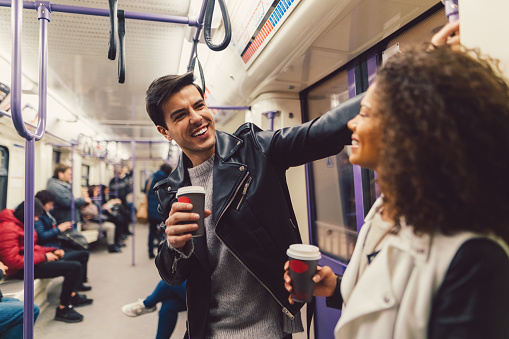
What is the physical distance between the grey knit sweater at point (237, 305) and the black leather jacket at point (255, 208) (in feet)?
0.16

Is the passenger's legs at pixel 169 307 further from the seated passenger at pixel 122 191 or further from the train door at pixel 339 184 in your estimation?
the seated passenger at pixel 122 191

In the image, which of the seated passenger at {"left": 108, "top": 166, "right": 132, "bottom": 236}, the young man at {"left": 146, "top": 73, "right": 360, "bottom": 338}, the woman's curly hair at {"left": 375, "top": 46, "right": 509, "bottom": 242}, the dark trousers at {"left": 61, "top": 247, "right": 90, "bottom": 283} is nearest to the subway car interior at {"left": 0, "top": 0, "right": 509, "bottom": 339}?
the woman's curly hair at {"left": 375, "top": 46, "right": 509, "bottom": 242}

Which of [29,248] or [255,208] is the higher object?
[255,208]

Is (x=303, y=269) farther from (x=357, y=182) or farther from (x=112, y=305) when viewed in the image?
(x=112, y=305)

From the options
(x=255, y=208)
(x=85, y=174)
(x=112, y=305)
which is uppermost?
(x=85, y=174)

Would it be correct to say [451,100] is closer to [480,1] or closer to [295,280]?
[480,1]

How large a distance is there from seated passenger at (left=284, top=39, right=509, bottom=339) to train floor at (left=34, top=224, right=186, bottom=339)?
3.11 metres

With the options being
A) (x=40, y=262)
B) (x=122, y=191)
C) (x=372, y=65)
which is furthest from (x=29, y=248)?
(x=122, y=191)

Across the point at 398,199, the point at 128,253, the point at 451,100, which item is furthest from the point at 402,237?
the point at 128,253

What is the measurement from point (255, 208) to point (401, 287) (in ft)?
2.20

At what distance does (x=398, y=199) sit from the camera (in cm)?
59

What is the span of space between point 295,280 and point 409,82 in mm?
583

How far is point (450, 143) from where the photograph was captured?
50 cm

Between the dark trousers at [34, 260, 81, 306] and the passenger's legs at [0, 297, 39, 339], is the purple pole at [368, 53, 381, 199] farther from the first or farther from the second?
the dark trousers at [34, 260, 81, 306]
